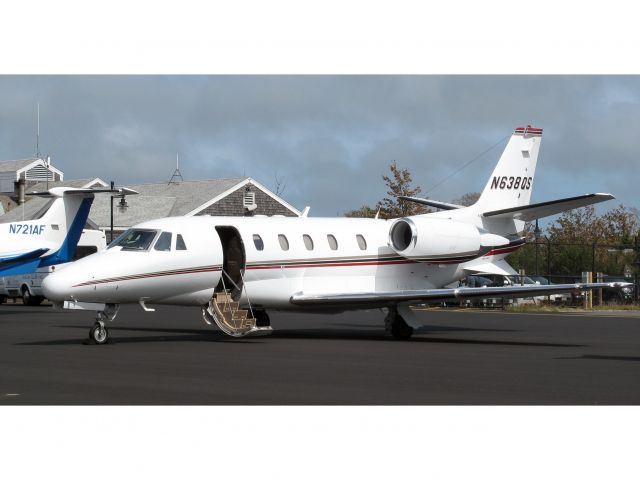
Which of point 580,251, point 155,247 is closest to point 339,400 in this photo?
point 155,247

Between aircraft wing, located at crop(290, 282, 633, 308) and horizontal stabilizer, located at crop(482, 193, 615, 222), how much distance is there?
2179mm

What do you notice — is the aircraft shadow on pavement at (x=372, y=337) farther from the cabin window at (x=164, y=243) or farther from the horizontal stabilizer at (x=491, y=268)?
the cabin window at (x=164, y=243)

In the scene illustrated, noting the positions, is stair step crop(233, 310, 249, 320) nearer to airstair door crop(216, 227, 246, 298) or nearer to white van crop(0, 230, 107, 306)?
airstair door crop(216, 227, 246, 298)

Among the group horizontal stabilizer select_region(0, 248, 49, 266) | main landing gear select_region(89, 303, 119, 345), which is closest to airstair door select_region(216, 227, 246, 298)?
main landing gear select_region(89, 303, 119, 345)

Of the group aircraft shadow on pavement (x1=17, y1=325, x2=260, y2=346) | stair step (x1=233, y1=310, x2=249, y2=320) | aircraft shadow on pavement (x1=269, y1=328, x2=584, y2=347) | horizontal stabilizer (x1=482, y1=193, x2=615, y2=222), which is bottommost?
aircraft shadow on pavement (x1=269, y1=328, x2=584, y2=347)

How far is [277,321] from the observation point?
102ft

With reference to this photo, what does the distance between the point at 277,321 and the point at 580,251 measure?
964 inches

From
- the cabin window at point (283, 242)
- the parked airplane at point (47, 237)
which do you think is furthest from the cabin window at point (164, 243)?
the parked airplane at point (47, 237)

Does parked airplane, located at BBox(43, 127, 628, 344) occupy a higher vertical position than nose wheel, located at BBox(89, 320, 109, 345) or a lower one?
higher

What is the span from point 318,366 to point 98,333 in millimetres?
5835

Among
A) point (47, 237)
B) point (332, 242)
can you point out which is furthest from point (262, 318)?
point (47, 237)

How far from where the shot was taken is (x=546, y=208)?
23375mm

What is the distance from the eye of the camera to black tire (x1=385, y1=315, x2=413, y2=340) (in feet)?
75.6

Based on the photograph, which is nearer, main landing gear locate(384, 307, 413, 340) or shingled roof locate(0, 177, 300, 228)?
main landing gear locate(384, 307, 413, 340)
